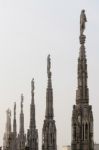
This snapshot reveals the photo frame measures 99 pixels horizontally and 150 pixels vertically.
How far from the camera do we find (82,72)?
28375 millimetres

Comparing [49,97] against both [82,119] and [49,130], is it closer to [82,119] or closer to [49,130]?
[49,130]

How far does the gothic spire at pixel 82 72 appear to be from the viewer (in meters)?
28.0

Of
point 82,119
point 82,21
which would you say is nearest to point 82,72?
point 82,119

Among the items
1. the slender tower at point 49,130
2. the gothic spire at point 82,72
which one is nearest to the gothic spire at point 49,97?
the slender tower at point 49,130

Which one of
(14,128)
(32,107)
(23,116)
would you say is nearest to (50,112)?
(32,107)

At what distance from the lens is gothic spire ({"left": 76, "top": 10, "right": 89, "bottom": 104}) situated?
2798 centimetres

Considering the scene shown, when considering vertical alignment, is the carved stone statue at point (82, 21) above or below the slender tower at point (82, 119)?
above

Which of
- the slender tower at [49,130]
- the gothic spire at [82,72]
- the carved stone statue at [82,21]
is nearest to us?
the gothic spire at [82,72]

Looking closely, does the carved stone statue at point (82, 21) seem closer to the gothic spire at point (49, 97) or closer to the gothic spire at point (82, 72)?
the gothic spire at point (82, 72)

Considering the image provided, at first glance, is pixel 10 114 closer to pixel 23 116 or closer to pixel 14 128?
pixel 14 128

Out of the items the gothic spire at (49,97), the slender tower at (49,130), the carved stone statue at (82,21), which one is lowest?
the slender tower at (49,130)

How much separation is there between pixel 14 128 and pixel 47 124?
3081 centimetres

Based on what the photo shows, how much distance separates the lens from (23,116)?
62.7 meters

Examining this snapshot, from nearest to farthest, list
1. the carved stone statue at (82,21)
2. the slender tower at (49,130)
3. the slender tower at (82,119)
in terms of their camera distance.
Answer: the slender tower at (82,119) < the carved stone statue at (82,21) < the slender tower at (49,130)
